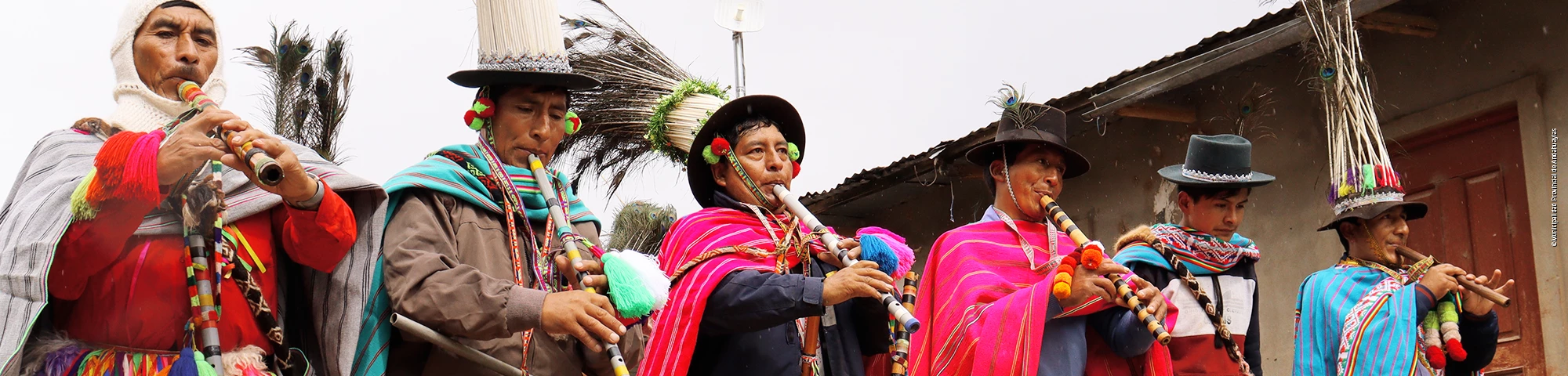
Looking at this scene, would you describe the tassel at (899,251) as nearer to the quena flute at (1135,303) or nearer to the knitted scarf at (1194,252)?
the quena flute at (1135,303)

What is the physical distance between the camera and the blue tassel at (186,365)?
3.38 metres

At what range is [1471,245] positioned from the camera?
24.2ft

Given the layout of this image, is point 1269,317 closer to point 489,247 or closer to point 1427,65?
point 1427,65

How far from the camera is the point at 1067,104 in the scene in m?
8.61

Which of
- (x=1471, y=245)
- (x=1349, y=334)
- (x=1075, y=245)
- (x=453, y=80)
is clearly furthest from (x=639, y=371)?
(x=1471, y=245)

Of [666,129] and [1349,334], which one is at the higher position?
[666,129]

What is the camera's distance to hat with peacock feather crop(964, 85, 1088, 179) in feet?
17.0

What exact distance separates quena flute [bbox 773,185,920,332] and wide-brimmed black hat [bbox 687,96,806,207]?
0.94 feet

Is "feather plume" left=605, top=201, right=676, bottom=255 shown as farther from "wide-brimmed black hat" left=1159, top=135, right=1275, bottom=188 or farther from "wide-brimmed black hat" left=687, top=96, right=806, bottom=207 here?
"wide-brimmed black hat" left=687, top=96, right=806, bottom=207

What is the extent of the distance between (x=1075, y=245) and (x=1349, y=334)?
5.69 feet

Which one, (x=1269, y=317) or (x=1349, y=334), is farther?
(x=1269, y=317)

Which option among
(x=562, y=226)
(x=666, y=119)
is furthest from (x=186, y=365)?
(x=666, y=119)

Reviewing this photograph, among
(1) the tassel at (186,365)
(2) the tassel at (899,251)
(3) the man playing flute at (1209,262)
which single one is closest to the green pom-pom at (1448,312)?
(3) the man playing flute at (1209,262)

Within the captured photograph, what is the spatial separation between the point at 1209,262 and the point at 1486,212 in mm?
2749
